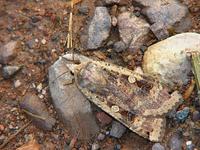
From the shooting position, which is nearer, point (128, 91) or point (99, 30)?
point (128, 91)

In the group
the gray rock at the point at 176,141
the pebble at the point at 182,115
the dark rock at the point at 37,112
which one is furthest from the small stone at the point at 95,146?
the pebble at the point at 182,115

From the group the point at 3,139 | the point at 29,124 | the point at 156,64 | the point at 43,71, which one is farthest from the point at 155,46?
the point at 3,139

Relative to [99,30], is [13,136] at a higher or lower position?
lower

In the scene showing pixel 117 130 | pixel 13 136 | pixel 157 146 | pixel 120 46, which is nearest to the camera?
pixel 157 146

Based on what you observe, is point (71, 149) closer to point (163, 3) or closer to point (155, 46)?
point (155, 46)

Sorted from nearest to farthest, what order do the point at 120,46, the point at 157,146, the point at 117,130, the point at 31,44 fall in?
the point at 157,146, the point at 117,130, the point at 120,46, the point at 31,44

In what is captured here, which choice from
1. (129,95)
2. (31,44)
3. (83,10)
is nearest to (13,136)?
(31,44)

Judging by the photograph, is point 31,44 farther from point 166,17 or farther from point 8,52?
point 166,17
